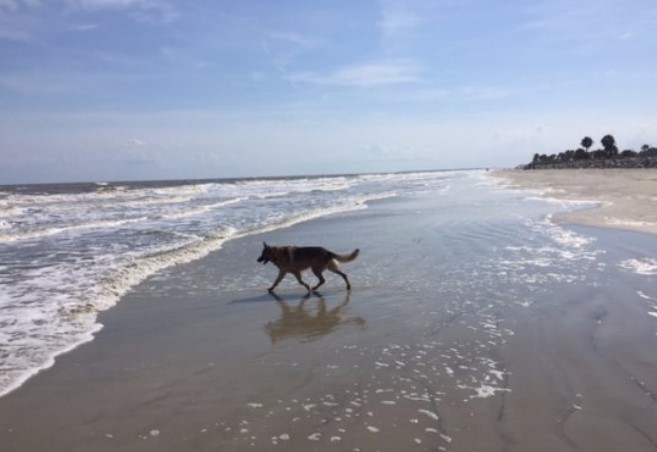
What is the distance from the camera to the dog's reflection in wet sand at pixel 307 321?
696 centimetres

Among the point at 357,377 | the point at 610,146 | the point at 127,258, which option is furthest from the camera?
the point at 610,146

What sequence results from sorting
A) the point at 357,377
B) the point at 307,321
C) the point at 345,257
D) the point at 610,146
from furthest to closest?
1. the point at 610,146
2. the point at 345,257
3. the point at 307,321
4. the point at 357,377

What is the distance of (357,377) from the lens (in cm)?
525

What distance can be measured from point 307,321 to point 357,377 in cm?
246

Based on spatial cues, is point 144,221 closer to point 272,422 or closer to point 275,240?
point 275,240

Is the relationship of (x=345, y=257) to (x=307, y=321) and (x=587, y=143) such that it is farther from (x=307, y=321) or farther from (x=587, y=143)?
(x=587, y=143)

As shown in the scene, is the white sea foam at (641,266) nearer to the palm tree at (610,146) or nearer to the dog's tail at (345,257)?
the dog's tail at (345,257)

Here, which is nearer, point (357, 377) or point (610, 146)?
point (357, 377)

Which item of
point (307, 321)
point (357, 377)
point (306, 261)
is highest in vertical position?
point (306, 261)

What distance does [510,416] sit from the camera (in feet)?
14.1

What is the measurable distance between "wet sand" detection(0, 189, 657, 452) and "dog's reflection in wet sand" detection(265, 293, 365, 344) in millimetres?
36

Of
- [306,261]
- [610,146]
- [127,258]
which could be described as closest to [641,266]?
[306,261]

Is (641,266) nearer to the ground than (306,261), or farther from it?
nearer to the ground

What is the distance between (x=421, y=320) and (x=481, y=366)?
1.76 metres
